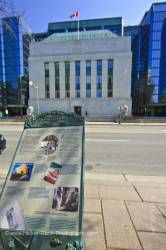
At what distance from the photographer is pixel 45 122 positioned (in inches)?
100

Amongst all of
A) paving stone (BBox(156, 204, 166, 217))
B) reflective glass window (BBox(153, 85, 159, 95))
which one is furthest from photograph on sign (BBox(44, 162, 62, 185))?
reflective glass window (BBox(153, 85, 159, 95))

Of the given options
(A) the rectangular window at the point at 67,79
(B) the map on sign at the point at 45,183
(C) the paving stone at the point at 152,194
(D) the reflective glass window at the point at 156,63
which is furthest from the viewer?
(D) the reflective glass window at the point at 156,63

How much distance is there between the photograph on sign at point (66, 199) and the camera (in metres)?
2.15

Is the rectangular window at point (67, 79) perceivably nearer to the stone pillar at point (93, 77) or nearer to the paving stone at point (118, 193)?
the stone pillar at point (93, 77)

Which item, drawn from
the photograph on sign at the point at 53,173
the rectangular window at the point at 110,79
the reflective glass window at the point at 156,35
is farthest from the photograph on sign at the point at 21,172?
the reflective glass window at the point at 156,35

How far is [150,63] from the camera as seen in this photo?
48625 millimetres

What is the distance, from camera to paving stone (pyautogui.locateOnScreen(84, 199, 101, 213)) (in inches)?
130

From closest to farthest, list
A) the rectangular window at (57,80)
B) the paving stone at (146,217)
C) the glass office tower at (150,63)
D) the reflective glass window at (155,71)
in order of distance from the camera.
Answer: the paving stone at (146,217), the rectangular window at (57,80), the glass office tower at (150,63), the reflective glass window at (155,71)

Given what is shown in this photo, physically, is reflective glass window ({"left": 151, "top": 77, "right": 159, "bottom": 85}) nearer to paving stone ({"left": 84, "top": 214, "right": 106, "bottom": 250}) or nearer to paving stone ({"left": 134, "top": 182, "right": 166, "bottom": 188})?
paving stone ({"left": 134, "top": 182, "right": 166, "bottom": 188})

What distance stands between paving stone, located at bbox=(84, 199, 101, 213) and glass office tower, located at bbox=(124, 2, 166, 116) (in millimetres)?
49148

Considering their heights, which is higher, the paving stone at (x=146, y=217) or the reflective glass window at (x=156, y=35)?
the reflective glass window at (x=156, y=35)

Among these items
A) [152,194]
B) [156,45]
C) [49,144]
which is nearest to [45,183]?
[49,144]

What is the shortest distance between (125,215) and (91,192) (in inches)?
39.5

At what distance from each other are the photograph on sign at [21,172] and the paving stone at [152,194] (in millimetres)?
2398
